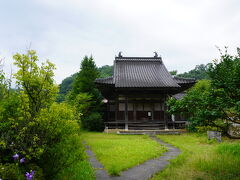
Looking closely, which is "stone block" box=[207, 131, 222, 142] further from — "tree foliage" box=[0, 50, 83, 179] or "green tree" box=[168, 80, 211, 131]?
"tree foliage" box=[0, 50, 83, 179]

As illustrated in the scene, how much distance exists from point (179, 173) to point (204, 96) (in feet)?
6.61

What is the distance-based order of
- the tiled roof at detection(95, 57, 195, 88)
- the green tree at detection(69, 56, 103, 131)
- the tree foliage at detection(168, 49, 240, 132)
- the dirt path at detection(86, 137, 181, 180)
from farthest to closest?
the green tree at detection(69, 56, 103, 131) → the tiled roof at detection(95, 57, 195, 88) → the dirt path at detection(86, 137, 181, 180) → the tree foliage at detection(168, 49, 240, 132)

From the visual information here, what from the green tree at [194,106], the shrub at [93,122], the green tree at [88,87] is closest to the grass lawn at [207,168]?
the green tree at [194,106]

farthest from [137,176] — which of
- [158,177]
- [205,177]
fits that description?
[205,177]

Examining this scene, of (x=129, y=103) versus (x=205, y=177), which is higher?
(x=129, y=103)

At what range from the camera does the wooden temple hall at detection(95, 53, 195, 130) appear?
1606cm

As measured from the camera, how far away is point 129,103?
1750 cm

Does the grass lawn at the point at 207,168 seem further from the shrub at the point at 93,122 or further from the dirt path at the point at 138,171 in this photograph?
the shrub at the point at 93,122

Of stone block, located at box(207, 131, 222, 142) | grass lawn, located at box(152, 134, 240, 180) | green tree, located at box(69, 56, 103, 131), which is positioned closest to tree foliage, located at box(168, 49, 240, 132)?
grass lawn, located at box(152, 134, 240, 180)

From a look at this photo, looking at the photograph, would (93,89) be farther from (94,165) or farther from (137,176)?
(137,176)

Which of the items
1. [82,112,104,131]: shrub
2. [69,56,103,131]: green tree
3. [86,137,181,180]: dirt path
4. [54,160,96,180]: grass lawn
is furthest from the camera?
[69,56,103,131]: green tree

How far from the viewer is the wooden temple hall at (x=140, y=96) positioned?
16062 millimetres

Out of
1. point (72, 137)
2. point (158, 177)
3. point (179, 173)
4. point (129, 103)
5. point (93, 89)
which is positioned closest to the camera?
point (72, 137)

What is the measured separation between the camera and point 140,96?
672 inches
